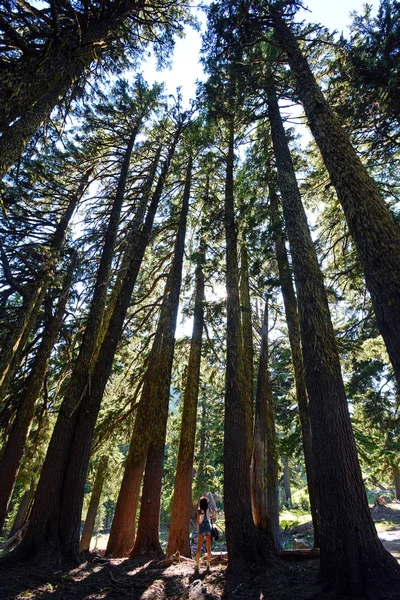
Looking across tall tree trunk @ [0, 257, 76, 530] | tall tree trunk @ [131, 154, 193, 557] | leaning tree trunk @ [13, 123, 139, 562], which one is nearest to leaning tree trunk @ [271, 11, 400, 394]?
leaning tree trunk @ [13, 123, 139, 562]

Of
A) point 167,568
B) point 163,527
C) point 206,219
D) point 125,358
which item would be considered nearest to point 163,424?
point 167,568

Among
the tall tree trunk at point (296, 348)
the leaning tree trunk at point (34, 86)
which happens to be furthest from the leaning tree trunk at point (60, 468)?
the tall tree trunk at point (296, 348)

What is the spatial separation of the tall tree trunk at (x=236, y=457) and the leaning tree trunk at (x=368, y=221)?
4.13 metres

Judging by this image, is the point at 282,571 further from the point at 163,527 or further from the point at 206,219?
the point at 163,527

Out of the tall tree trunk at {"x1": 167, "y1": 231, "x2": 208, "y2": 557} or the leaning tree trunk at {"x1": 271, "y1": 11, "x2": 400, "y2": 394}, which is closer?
the leaning tree trunk at {"x1": 271, "y1": 11, "x2": 400, "y2": 394}

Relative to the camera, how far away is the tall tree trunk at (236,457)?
18.8 feet

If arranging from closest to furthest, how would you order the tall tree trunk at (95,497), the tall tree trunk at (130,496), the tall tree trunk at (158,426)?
the tall tree trunk at (158,426) < the tall tree trunk at (130,496) < the tall tree trunk at (95,497)

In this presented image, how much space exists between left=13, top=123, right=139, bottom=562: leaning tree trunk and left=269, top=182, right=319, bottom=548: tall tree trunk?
566 cm

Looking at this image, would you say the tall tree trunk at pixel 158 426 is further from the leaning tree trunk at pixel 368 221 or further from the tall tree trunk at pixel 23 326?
the leaning tree trunk at pixel 368 221

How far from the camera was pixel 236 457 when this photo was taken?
6559 millimetres

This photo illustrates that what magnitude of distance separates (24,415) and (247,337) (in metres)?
8.62

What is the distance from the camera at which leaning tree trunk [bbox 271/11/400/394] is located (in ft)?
12.8

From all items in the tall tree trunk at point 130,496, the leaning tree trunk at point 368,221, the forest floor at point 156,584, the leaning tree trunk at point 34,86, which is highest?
the leaning tree trunk at point 34,86

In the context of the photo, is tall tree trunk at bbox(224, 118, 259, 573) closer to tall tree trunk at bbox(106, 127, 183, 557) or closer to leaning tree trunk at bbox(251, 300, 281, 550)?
leaning tree trunk at bbox(251, 300, 281, 550)
